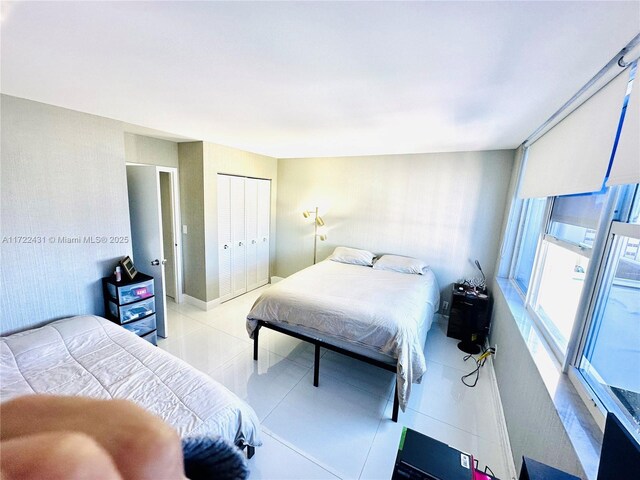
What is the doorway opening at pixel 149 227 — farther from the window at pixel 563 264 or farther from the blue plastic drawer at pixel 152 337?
the window at pixel 563 264

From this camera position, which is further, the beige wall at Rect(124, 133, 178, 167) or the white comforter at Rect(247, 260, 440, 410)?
the beige wall at Rect(124, 133, 178, 167)

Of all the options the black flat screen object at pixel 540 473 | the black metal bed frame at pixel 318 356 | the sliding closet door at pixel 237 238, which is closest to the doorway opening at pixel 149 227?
the sliding closet door at pixel 237 238

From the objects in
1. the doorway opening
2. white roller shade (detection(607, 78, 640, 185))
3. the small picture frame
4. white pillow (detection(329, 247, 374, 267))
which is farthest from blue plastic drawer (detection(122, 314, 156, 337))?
white roller shade (detection(607, 78, 640, 185))

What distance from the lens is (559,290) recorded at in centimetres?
178

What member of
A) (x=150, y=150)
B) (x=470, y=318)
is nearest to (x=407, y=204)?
(x=470, y=318)

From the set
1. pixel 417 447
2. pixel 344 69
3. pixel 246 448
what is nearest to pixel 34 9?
pixel 344 69

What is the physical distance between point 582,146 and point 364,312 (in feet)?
5.48

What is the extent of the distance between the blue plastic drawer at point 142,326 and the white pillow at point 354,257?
2253 millimetres

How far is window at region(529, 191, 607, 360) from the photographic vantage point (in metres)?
1.44

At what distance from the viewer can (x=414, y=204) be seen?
352cm

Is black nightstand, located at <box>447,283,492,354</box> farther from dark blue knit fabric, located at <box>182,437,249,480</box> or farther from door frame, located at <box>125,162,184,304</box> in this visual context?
door frame, located at <box>125,162,184,304</box>

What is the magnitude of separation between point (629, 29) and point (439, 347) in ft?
9.05

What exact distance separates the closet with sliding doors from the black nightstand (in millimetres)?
2946

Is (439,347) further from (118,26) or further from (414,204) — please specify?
(118,26)
